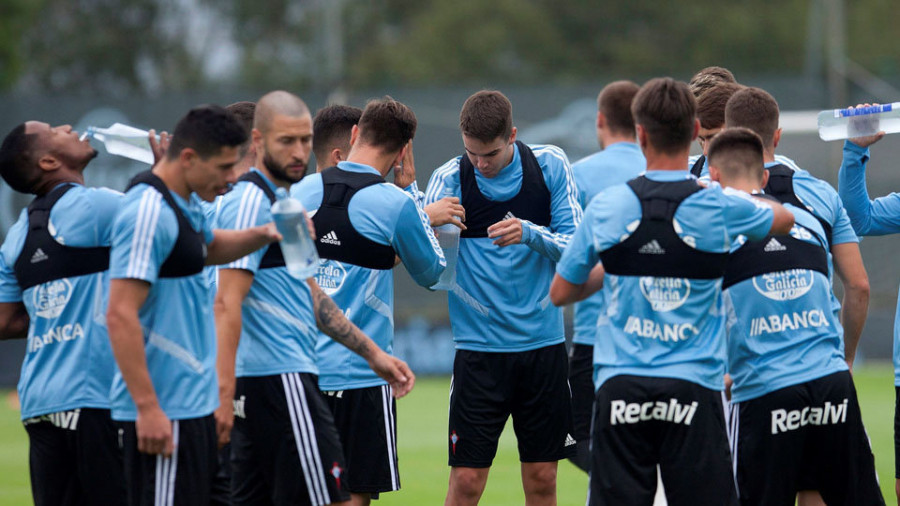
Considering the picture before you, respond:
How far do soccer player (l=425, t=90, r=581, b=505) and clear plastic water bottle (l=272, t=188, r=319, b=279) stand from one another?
6.47 ft

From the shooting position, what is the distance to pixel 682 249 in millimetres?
4957

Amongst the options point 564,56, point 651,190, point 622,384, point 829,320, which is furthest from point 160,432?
point 564,56

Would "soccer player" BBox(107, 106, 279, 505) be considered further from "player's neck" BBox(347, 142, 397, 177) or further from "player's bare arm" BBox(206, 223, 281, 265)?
"player's neck" BBox(347, 142, 397, 177)

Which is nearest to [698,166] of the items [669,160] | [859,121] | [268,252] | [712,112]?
[712,112]

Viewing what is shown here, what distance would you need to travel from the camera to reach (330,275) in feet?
20.4

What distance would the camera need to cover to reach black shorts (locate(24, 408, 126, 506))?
5406 millimetres

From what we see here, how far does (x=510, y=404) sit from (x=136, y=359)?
2.87 m

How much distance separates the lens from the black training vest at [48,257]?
17.9 feet

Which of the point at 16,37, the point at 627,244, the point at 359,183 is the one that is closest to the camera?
the point at 627,244

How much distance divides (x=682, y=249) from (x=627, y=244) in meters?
0.23

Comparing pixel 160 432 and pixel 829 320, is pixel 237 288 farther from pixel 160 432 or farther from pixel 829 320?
pixel 829 320

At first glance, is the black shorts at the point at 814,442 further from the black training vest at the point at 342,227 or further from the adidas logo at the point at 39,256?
the adidas logo at the point at 39,256

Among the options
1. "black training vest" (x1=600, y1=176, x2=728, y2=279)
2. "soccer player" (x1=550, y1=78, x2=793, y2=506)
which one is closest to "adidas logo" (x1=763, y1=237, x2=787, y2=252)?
"soccer player" (x1=550, y1=78, x2=793, y2=506)

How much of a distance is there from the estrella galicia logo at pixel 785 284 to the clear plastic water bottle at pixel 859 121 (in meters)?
0.96
